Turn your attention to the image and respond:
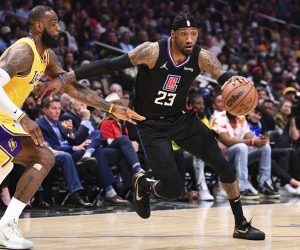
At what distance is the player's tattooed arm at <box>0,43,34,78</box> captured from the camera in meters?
5.29

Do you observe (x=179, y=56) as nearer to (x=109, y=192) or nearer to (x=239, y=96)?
(x=239, y=96)

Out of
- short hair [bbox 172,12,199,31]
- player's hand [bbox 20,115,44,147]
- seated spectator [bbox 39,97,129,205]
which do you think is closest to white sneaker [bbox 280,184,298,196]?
seated spectator [bbox 39,97,129,205]

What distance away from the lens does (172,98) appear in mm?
6102

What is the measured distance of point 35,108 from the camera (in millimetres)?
9578

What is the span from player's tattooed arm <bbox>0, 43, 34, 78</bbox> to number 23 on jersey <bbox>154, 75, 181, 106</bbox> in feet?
3.75

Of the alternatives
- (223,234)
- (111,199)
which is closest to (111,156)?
(111,199)

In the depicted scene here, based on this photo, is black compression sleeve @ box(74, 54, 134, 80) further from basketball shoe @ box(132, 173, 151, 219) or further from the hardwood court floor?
the hardwood court floor

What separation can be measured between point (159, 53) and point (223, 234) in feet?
5.30

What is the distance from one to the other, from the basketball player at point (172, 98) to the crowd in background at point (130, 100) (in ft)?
1.07

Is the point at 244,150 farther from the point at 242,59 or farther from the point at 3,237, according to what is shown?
the point at 242,59

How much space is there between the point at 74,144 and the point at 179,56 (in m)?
3.40

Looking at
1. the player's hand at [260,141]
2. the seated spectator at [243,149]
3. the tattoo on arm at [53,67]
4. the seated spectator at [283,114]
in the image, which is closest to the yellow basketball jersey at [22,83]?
the tattoo on arm at [53,67]

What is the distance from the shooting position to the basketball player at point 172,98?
19.6 feet

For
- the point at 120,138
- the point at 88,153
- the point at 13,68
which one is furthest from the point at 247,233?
the point at 120,138
